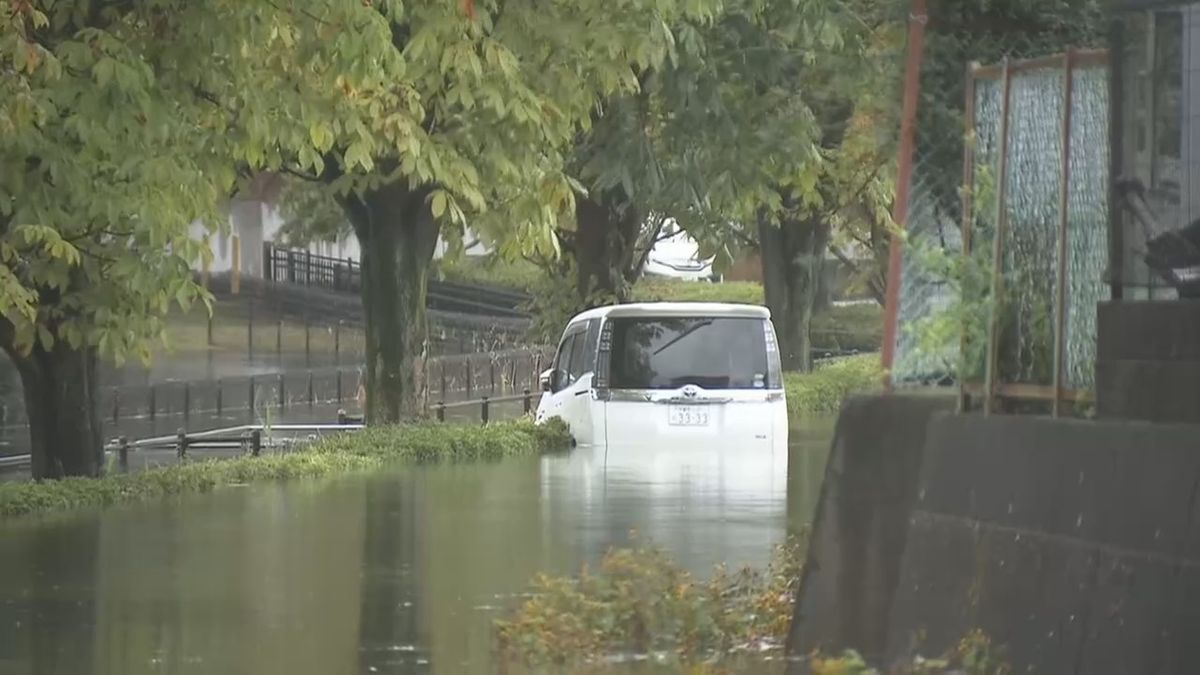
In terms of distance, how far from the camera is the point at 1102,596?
742 cm

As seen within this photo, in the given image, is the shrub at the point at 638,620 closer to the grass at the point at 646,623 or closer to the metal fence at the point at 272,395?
the grass at the point at 646,623

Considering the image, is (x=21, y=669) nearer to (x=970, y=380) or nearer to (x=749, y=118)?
(x=970, y=380)

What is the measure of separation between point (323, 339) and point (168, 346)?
4472 centimetres

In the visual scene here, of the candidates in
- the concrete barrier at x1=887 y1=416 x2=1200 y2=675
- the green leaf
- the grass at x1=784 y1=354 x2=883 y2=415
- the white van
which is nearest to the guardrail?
the white van

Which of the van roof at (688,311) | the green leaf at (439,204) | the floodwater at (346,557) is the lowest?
the floodwater at (346,557)

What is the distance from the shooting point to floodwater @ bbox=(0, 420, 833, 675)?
11.5m

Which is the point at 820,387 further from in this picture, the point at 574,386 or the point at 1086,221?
the point at 1086,221

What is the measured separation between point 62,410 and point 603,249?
58.5 ft

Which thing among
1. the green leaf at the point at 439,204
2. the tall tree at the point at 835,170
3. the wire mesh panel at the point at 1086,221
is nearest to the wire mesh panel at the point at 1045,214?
the wire mesh panel at the point at 1086,221

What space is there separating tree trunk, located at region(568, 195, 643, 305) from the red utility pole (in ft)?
90.6

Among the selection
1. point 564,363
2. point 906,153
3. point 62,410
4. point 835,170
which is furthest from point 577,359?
point 906,153

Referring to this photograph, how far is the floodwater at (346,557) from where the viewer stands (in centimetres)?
1148

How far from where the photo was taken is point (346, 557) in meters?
15.6

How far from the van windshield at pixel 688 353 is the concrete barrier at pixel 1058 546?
16.1 metres
